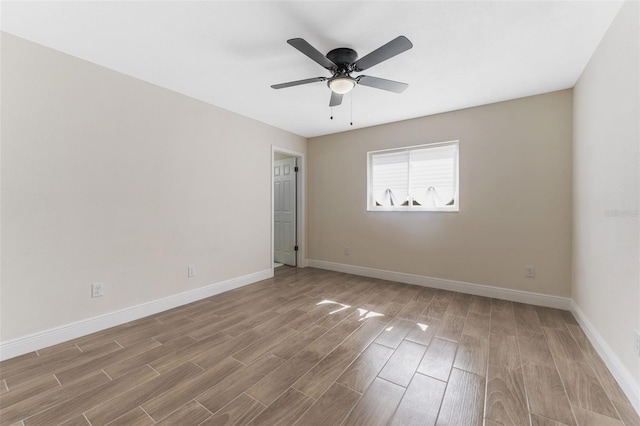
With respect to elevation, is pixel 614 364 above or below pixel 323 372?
above

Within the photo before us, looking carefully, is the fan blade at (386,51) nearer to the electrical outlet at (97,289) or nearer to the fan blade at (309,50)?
the fan blade at (309,50)

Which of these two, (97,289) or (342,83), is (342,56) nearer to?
(342,83)

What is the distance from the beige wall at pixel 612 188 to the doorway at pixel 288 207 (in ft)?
12.8

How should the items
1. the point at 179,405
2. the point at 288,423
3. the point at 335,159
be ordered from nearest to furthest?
1. the point at 288,423
2. the point at 179,405
3. the point at 335,159

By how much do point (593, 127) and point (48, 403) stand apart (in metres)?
4.57

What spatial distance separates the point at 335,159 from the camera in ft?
15.7

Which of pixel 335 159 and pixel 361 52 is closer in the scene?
pixel 361 52

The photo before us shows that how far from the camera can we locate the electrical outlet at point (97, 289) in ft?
8.00

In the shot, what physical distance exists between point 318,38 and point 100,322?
326 cm

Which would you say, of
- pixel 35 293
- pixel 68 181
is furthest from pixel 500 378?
pixel 68 181

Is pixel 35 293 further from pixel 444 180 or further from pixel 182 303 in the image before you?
pixel 444 180

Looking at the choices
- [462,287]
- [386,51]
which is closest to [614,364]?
[462,287]

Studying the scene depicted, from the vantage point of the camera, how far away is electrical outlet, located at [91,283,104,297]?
8.00 ft

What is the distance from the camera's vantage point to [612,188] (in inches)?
75.2
